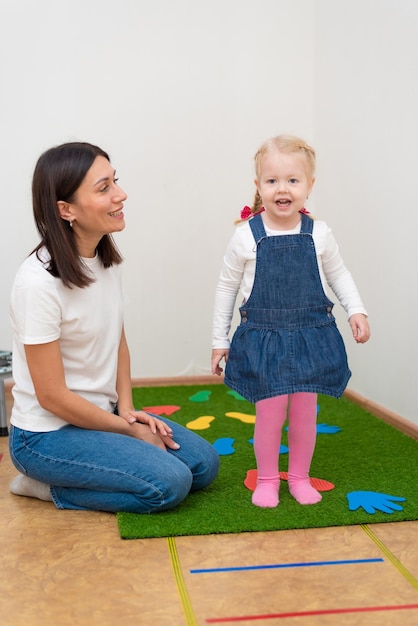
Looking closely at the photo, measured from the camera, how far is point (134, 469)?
6.02 ft

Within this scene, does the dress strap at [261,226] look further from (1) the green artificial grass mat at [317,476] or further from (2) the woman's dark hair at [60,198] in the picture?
(1) the green artificial grass mat at [317,476]

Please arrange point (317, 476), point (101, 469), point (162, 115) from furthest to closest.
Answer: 1. point (162, 115)
2. point (317, 476)
3. point (101, 469)

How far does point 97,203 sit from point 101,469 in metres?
0.62

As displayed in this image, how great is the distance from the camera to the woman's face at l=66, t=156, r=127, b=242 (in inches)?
75.0

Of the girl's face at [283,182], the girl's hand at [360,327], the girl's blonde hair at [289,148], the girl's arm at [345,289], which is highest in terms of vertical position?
the girl's blonde hair at [289,148]

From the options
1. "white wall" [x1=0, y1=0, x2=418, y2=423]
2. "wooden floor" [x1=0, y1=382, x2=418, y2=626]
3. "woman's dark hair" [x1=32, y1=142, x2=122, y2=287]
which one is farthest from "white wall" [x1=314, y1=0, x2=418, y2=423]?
"woman's dark hair" [x1=32, y1=142, x2=122, y2=287]

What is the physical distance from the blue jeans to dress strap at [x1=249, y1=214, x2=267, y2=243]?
56 centimetres

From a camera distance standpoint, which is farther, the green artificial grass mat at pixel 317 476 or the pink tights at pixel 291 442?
the pink tights at pixel 291 442

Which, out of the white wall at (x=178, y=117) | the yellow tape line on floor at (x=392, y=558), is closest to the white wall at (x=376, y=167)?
the white wall at (x=178, y=117)

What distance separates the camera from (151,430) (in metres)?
2.00

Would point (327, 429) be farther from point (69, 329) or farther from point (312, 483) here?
point (69, 329)

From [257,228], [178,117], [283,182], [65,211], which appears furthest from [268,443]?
[178,117]

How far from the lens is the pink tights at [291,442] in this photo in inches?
76.2

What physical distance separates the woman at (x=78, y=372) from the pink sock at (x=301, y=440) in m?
0.21
